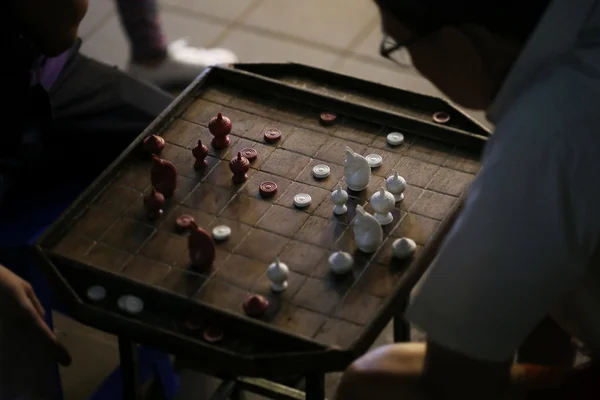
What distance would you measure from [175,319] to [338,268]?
19 cm

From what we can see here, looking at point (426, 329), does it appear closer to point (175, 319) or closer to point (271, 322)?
point (271, 322)

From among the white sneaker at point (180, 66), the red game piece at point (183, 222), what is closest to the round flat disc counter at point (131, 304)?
the red game piece at point (183, 222)

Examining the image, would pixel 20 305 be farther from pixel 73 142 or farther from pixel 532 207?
pixel 532 207

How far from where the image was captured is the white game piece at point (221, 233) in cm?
110

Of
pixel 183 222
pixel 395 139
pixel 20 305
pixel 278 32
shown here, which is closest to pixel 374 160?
pixel 395 139

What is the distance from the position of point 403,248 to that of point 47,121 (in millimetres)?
673

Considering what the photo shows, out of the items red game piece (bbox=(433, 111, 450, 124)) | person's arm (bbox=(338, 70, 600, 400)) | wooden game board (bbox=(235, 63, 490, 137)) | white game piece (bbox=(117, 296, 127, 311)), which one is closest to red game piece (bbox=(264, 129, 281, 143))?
wooden game board (bbox=(235, 63, 490, 137))

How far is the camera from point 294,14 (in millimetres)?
2445

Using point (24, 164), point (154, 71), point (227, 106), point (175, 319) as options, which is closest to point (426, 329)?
point (175, 319)

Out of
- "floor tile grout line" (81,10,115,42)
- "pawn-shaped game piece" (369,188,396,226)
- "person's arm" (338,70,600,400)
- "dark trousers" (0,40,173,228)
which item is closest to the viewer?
"person's arm" (338,70,600,400)

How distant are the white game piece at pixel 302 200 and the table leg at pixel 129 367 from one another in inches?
11.0

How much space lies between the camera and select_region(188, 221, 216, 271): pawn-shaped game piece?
1052 mm

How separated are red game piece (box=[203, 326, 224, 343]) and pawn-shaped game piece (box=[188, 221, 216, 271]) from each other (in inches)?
3.4

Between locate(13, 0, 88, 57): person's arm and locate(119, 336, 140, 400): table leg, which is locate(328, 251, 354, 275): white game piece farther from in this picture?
locate(13, 0, 88, 57): person's arm
